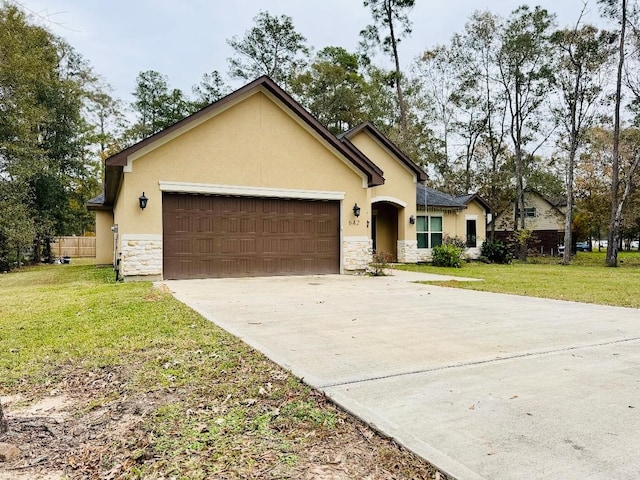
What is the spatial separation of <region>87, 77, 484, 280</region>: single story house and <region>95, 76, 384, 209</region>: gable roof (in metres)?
0.03

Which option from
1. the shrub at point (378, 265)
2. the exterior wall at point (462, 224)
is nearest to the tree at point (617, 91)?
the exterior wall at point (462, 224)

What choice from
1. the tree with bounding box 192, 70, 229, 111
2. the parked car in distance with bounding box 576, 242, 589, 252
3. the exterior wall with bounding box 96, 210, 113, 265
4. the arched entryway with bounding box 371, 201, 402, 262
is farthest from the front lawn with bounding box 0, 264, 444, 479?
the parked car in distance with bounding box 576, 242, 589, 252

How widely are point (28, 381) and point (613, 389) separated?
4947 millimetres

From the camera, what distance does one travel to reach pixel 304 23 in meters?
31.1

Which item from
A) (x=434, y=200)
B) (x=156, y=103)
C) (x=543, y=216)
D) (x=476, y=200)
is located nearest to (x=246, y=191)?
(x=434, y=200)

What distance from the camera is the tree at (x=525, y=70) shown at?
23.4 metres

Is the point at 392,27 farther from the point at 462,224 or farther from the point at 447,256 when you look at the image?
the point at 447,256

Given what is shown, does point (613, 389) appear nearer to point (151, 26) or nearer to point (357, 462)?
point (357, 462)

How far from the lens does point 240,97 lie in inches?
506

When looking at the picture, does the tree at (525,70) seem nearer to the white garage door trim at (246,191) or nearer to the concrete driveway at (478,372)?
the white garage door trim at (246,191)

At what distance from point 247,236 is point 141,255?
2.94 metres

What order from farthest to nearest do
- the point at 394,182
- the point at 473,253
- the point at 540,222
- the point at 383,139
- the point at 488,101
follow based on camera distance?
the point at 540,222
the point at 488,101
the point at 473,253
the point at 394,182
the point at 383,139

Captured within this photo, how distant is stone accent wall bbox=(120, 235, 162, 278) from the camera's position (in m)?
11.7

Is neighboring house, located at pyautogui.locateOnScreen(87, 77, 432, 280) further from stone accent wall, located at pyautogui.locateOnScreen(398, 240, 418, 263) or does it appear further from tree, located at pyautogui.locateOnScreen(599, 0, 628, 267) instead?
tree, located at pyautogui.locateOnScreen(599, 0, 628, 267)
